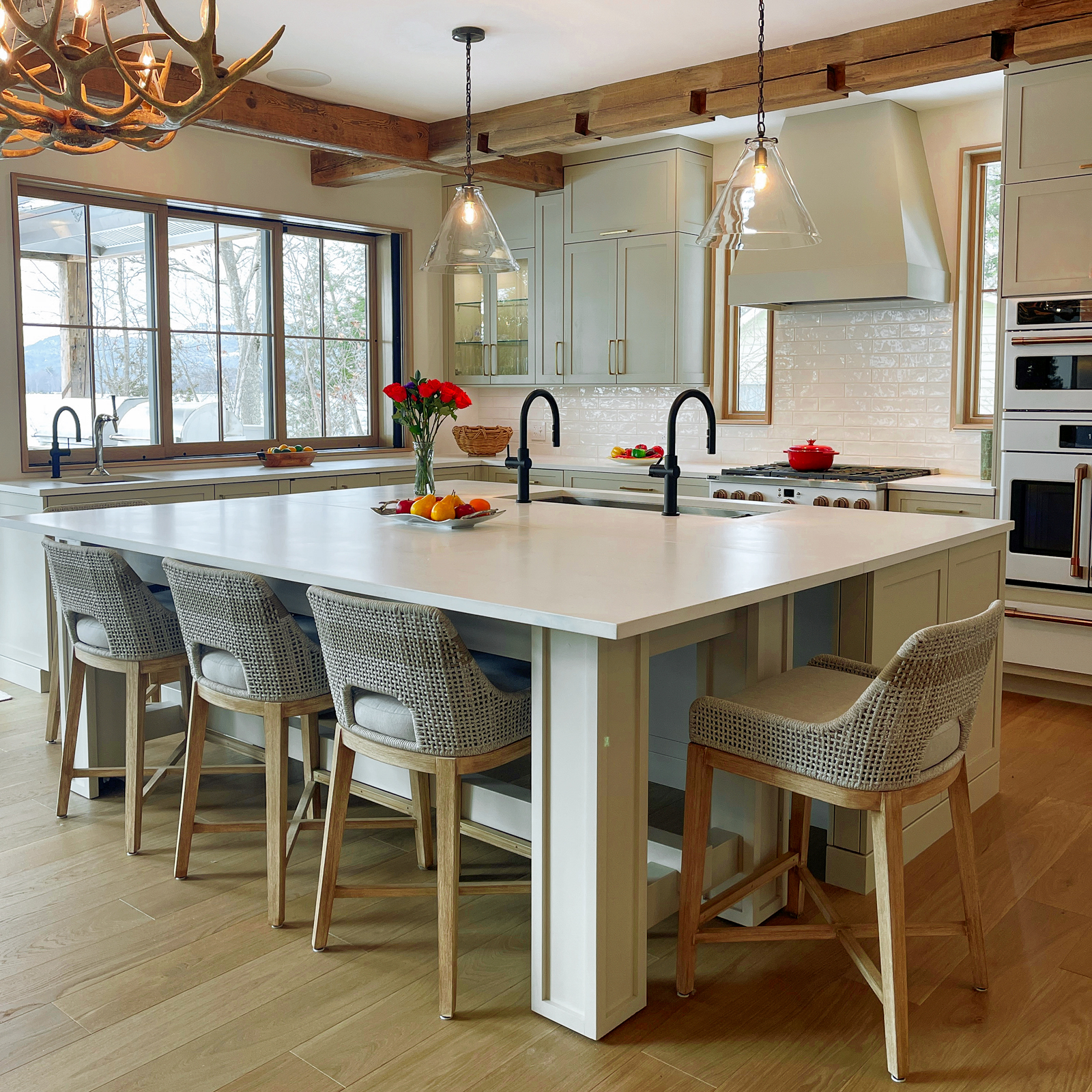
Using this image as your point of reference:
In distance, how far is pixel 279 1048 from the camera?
6.66ft

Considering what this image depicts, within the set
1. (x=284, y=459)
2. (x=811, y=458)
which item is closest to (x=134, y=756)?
(x=284, y=459)

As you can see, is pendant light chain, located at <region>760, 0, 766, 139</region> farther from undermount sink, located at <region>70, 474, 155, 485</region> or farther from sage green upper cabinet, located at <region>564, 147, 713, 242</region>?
undermount sink, located at <region>70, 474, 155, 485</region>

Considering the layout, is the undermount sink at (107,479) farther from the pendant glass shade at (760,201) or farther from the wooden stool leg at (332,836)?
the pendant glass shade at (760,201)

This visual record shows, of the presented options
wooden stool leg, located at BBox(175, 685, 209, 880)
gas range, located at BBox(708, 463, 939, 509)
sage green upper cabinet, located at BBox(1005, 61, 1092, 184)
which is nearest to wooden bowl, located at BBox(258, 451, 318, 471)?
gas range, located at BBox(708, 463, 939, 509)

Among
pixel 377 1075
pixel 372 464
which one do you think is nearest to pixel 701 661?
pixel 377 1075

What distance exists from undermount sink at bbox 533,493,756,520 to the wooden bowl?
1820mm

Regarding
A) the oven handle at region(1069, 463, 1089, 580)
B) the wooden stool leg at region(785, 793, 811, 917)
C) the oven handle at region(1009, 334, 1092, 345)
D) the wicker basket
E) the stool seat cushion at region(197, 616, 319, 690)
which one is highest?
the oven handle at region(1009, 334, 1092, 345)

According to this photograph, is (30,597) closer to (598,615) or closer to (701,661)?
(701,661)

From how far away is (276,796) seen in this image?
8.39ft

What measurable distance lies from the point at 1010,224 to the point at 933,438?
1.30m

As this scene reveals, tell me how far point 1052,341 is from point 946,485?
755mm

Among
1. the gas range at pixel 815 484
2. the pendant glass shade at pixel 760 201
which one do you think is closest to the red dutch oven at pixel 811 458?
the gas range at pixel 815 484

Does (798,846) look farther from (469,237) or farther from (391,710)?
(469,237)

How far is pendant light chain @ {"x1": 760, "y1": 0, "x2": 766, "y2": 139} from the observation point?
119 inches
